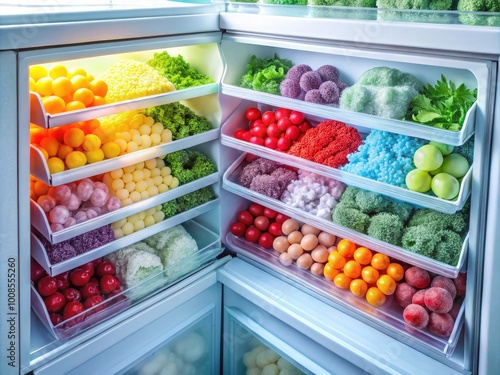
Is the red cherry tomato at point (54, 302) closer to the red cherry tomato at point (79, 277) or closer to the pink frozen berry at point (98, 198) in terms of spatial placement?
the red cherry tomato at point (79, 277)

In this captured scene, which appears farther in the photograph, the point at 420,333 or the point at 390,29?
the point at 420,333

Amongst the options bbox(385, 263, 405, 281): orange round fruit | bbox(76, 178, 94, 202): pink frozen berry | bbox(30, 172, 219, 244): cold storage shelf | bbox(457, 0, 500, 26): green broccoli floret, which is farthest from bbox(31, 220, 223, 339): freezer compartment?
bbox(457, 0, 500, 26): green broccoli floret

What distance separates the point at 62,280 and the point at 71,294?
0.20ft

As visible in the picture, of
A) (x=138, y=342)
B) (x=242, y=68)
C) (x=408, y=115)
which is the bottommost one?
(x=138, y=342)

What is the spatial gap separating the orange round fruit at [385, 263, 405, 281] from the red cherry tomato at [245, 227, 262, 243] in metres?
0.65

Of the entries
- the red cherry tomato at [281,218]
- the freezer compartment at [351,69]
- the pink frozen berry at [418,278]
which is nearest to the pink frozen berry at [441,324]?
the pink frozen berry at [418,278]

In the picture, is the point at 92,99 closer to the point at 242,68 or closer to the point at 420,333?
the point at 242,68

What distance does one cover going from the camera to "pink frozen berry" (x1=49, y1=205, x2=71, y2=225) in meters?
1.55

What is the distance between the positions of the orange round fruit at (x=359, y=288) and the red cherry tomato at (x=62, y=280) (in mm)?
1036

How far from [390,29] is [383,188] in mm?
491

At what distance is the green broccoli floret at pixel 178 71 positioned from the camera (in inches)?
76.2

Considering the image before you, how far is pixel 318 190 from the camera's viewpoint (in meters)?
1.90

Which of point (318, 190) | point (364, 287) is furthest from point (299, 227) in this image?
point (364, 287)

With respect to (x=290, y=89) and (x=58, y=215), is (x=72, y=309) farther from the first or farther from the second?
(x=290, y=89)
